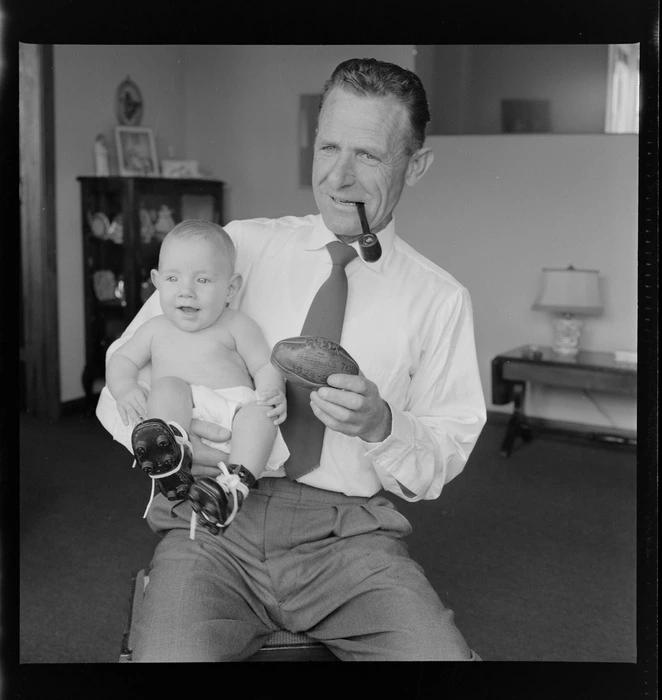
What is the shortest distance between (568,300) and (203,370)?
0.76 metres

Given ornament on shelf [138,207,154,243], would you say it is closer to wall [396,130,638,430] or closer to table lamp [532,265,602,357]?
wall [396,130,638,430]

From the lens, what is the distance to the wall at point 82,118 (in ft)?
5.96

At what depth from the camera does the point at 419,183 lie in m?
1.73

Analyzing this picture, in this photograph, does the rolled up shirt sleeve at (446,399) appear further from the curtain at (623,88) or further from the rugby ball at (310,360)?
the curtain at (623,88)

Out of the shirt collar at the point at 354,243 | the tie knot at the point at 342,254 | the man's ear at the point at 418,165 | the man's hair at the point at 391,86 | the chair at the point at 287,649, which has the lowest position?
the chair at the point at 287,649

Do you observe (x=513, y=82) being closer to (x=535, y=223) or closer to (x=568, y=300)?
(x=535, y=223)

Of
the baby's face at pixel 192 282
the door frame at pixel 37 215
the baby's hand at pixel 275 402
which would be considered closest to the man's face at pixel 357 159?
the baby's face at pixel 192 282

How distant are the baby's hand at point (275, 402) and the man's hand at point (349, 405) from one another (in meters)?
0.06

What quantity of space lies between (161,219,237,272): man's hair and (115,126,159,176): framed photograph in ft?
1.06

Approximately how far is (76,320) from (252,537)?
669 mm

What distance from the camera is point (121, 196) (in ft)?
6.28

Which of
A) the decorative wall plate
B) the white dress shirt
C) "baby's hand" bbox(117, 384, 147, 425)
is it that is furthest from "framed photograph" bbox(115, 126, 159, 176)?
"baby's hand" bbox(117, 384, 147, 425)
